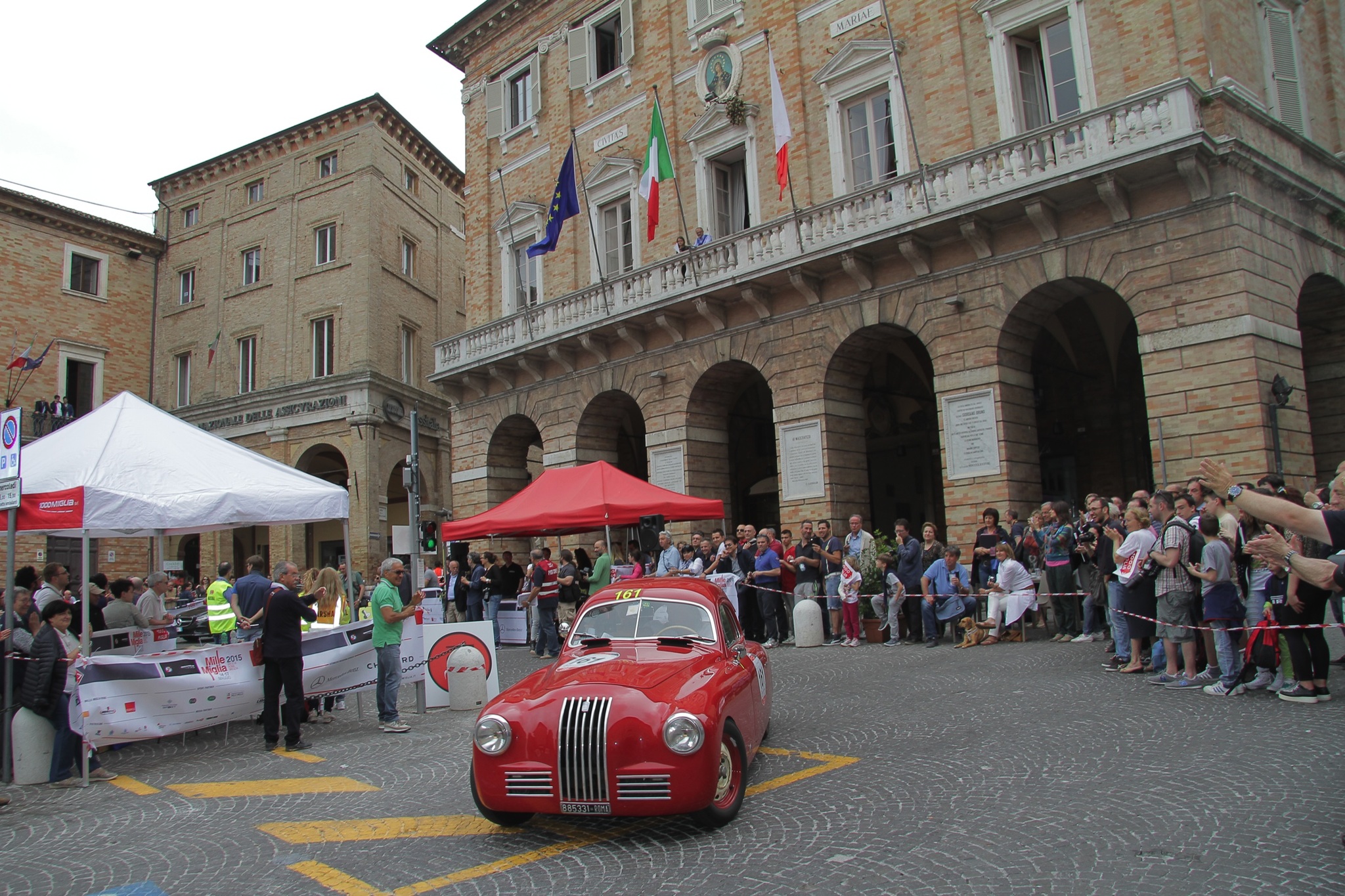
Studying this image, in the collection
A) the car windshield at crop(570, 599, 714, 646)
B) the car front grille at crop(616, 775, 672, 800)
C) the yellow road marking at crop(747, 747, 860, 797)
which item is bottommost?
the yellow road marking at crop(747, 747, 860, 797)

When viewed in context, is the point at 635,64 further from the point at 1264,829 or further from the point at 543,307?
the point at 1264,829

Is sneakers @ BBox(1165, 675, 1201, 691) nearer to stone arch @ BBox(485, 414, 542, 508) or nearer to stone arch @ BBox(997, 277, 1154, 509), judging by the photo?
stone arch @ BBox(997, 277, 1154, 509)

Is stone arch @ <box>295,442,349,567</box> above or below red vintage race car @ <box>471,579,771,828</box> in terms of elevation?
above

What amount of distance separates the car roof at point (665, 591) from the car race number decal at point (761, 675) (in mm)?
529

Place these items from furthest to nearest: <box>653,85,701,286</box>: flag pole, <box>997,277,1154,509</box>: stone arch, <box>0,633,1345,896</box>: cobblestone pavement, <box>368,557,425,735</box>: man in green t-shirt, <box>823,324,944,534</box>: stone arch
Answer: <box>823,324,944,534</box>: stone arch, <box>997,277,1154,509</box>: stone arch, <box>653,85,701,286</box>: flag pole, <box>368,557,425,735</box>: man in green t-shirt, <box>0,633,1345,896</box>: cobblestone pavement

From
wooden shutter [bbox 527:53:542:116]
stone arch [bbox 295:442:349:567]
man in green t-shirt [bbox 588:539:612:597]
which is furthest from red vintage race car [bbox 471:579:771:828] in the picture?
stone arch [bbox 295:442:349:567]

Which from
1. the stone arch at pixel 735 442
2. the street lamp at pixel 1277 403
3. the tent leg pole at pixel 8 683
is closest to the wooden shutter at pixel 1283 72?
the street lamp at pixel 1277 403

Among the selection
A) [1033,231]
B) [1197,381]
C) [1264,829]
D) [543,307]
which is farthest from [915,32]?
[1264,829]

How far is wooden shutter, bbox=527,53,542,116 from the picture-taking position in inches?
990

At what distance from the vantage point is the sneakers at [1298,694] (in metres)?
7.79

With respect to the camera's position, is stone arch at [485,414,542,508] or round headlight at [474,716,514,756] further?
stone arch at [485,414,542,508]

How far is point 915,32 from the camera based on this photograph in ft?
59.1

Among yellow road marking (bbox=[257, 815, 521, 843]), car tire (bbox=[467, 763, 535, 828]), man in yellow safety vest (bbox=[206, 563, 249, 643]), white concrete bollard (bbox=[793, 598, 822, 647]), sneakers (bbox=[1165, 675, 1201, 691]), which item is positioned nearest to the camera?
car tire (bbox=[467, 763, 535, 828])

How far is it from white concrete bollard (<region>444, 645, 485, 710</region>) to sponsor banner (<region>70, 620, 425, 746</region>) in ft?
2.99
